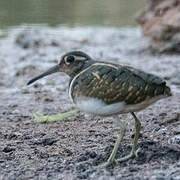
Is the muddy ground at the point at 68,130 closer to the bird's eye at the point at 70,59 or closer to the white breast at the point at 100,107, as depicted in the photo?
the white breast at the point at 100,107

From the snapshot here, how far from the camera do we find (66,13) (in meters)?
15.3

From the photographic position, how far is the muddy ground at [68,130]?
13.4 ft

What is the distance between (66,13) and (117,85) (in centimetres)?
1159

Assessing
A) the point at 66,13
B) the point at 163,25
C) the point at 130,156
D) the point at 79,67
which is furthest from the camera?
the point at 66,13

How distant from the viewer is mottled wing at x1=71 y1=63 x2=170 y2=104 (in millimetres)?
3979

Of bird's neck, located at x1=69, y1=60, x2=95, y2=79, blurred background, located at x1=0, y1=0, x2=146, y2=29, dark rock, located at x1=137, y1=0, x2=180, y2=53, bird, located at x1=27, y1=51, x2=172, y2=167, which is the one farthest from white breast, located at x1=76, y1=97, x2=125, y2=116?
blurred background, located at x1=0, y1=0, x2=146, y2=29

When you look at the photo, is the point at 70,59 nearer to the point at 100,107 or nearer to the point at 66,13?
the point at 100,107

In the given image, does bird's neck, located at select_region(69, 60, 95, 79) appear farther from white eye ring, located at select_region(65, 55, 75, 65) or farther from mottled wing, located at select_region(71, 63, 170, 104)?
mottled wing, located at select_region(71, 63, 170, 104)

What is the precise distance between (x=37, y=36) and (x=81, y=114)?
6184 millimetres

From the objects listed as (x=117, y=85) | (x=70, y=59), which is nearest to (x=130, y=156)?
(x=117, y=85)

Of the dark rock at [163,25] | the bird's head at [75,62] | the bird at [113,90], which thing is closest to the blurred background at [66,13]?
the dark rock at [163,25]

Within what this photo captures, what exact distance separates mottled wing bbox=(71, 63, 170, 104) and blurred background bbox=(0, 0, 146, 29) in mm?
9775

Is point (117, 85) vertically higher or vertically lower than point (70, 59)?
lower

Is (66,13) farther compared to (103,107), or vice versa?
(66,13)
